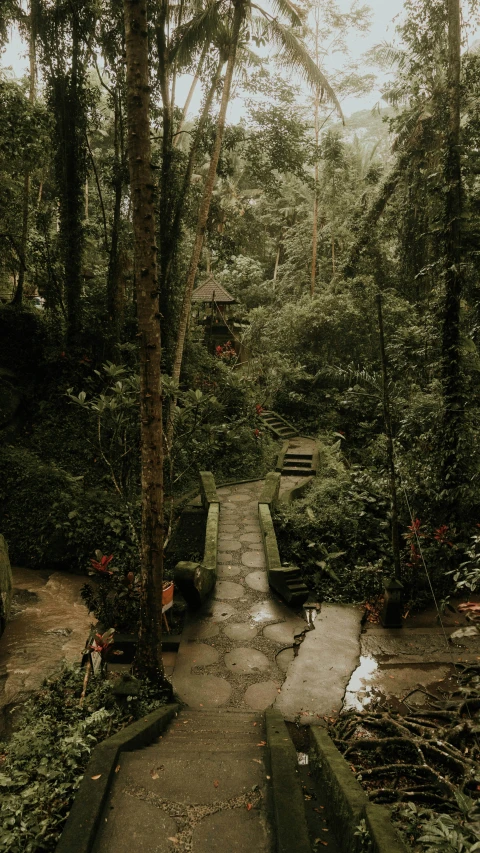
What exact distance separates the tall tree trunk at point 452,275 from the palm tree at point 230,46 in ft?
15.5

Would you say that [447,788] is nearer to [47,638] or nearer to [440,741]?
[440,741]

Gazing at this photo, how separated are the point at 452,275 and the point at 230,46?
7500mm

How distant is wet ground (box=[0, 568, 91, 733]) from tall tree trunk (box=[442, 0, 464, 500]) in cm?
630


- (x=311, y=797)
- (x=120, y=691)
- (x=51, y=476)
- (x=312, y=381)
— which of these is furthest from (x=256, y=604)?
(x=312, y=381)

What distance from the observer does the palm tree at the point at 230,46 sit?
33.2ft

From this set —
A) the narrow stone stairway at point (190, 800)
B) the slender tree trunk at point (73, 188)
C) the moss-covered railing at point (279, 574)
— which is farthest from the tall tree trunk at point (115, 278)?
the narrow stone stairway at point (190, 800)

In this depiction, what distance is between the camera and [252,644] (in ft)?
19.8

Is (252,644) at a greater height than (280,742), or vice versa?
(280,742)

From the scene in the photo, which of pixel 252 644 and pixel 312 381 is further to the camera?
pixel 312 381

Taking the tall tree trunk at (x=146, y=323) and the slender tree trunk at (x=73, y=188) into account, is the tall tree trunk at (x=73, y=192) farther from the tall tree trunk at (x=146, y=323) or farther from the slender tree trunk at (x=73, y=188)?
the tall tree trunk at (x=146, y=323)

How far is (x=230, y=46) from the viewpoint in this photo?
1055 cm

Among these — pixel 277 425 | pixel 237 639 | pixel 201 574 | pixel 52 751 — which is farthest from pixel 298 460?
pixel 52 751

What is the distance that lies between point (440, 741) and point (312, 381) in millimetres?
13674

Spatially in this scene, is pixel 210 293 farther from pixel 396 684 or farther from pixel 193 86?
pixel 396 684
